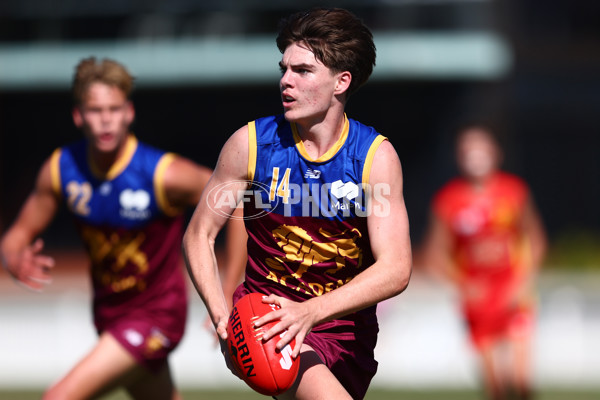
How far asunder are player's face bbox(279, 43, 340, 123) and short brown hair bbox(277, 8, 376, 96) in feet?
0.11

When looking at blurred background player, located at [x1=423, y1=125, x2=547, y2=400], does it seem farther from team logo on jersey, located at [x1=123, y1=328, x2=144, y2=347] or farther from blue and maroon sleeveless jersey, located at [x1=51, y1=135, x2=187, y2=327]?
team logo on jersey, located at [x1=123, y1=328, x2=144, y2=347]

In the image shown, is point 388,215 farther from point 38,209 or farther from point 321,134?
point 38,209

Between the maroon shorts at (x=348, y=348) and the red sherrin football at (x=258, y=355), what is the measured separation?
0.37 meters

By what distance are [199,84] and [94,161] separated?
1623 cm

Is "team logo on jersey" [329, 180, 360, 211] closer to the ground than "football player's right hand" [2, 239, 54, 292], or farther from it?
farther from it

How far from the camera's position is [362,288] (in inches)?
164

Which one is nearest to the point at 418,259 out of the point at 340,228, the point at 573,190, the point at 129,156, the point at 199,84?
the point at 573,190

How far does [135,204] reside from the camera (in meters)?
6.00

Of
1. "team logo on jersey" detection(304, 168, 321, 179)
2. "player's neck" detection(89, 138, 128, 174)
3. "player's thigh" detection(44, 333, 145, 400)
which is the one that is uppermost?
"team logo on jersey" detection(304, 168, 321, 179)

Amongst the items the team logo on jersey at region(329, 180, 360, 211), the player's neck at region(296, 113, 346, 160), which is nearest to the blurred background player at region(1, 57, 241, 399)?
the player's neck at region(296, 113, 346, 160)

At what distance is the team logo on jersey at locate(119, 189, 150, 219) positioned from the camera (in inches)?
236

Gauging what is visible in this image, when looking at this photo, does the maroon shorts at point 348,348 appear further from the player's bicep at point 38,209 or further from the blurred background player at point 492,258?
the blurred background player at point 492,258

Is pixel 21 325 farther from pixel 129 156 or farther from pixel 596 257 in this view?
pixel 596 257

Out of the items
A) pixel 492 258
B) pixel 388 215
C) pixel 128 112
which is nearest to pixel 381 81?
pixel 492 258
